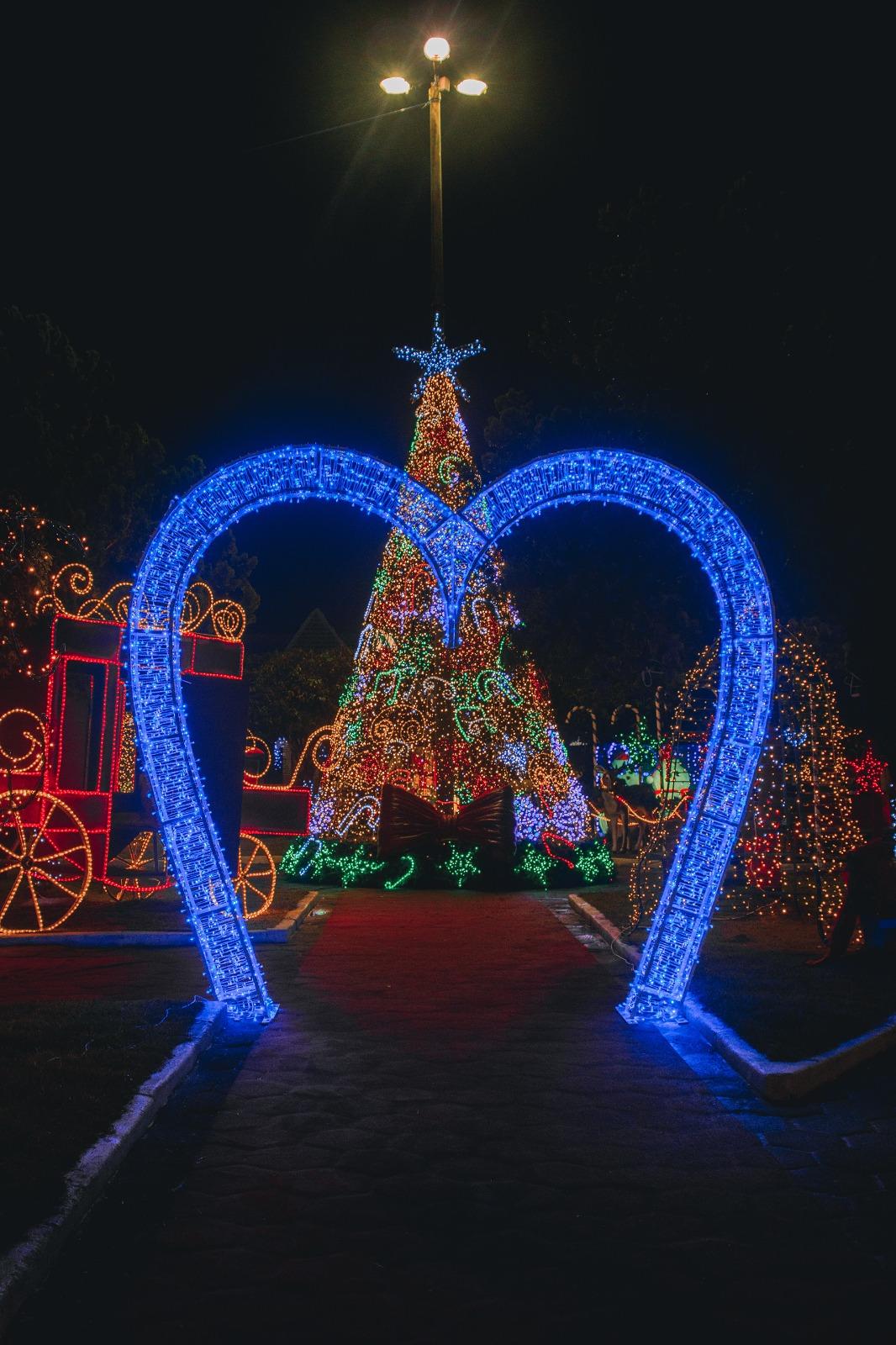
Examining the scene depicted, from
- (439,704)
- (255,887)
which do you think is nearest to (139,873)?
(255,887)

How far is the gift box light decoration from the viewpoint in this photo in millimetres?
7840

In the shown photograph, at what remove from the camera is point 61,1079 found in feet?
19.0

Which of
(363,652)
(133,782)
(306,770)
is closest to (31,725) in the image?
(133,782)

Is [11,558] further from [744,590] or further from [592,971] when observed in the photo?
[744,590]

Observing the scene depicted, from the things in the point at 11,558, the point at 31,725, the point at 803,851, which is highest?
the point at 11,558

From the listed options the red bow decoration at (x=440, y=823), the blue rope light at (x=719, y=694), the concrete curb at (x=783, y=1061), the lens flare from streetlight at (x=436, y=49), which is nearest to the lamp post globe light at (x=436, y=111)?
the lens flare from streetlight at (x=436, y=49)

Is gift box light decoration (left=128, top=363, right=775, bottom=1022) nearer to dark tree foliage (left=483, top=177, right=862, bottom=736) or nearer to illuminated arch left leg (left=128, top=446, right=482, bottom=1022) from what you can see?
illuminated arch left leg (left=128, top=446, right=482, bottom=1022)

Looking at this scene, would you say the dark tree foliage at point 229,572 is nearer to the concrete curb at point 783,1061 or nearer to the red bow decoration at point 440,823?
the red bow decoration at point 440,823

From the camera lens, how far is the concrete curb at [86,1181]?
3.52 m

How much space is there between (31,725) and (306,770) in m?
39.2

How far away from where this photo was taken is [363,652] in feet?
60.6

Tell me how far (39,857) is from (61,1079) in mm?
7187

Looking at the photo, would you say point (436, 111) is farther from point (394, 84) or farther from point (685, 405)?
point (685, 405)

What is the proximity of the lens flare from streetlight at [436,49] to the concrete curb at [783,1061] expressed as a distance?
13.8 m
